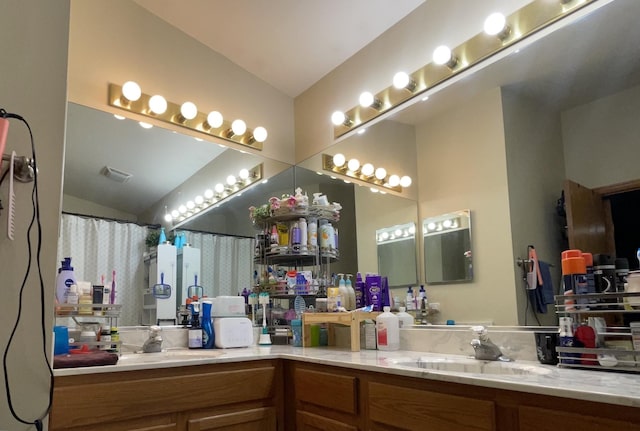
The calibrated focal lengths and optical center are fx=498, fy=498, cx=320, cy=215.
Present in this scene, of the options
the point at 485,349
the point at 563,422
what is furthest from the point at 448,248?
the point at 563,422

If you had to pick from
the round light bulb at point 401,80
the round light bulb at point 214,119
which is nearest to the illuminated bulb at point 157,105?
the round light bulb at point 214,119

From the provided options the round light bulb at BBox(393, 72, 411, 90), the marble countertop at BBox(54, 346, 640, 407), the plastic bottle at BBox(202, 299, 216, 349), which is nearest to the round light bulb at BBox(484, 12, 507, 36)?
the round light bulb at BBox(393, 72, 411, 90)

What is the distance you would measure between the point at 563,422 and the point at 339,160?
6.58 feet

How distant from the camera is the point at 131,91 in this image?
2.53 m

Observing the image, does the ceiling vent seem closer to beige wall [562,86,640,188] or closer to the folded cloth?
the folded cloth

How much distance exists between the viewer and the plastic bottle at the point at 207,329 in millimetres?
2465

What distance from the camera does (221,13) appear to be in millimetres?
2727

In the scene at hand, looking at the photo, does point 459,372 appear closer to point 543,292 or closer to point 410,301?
point 543,292

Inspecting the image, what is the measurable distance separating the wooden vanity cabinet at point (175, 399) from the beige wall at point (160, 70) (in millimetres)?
1404

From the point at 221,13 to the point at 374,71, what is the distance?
0.90 metres

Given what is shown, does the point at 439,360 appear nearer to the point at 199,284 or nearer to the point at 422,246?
the point at 422,246

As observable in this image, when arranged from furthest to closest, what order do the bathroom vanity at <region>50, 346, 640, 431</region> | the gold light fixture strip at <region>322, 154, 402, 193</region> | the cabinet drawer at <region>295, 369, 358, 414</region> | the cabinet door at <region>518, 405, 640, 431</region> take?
the gold light fixture strip at <region>322, 154, 402, 193</region>
the cabinet drawer at <region>295, 369, 358, 414</region>
the bathroom vanity at <region>50, 346, 640, 431</region>
the cabinet door at <region>518, 405, 640, 431</region>

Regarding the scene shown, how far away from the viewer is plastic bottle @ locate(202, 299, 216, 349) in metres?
2.46

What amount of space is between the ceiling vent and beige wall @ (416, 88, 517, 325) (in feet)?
4.91
